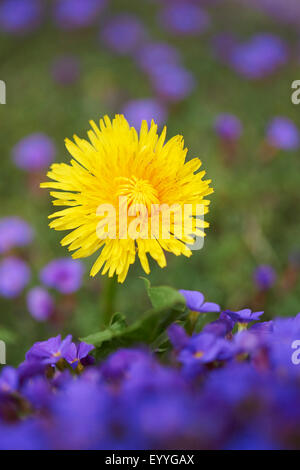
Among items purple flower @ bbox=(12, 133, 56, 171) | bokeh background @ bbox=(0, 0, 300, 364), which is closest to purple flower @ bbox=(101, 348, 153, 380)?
bokeh background @ bbox=(0, 0, 300, 364)

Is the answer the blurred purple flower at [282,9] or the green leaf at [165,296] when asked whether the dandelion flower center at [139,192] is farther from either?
the blurred purple flower at [282,9]

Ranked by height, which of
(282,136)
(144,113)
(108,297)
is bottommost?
(108,297)

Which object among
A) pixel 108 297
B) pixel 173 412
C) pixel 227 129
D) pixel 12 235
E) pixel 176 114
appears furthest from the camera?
pixel 176 114

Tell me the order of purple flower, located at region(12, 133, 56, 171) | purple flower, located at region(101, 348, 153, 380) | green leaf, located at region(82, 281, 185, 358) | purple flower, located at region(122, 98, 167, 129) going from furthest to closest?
purple flower, located at region(122, 98, 167, 129)
purple flower, located at region(12, 133, 56, 171)
green leaf, located at region(82, 281, 185, 358)
purple flower, located at region(101, 348, 153, 380)

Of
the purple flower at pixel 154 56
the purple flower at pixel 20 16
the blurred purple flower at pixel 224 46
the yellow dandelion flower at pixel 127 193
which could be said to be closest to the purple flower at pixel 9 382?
the yellow dandelion flower at pixel 127 193

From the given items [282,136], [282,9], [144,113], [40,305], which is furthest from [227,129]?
[282,9]

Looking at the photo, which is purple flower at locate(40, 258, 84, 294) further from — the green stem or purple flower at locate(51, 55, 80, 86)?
purple flower at locate(51, 55, 80, 86)

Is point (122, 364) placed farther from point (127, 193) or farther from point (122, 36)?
point (122, 36)
